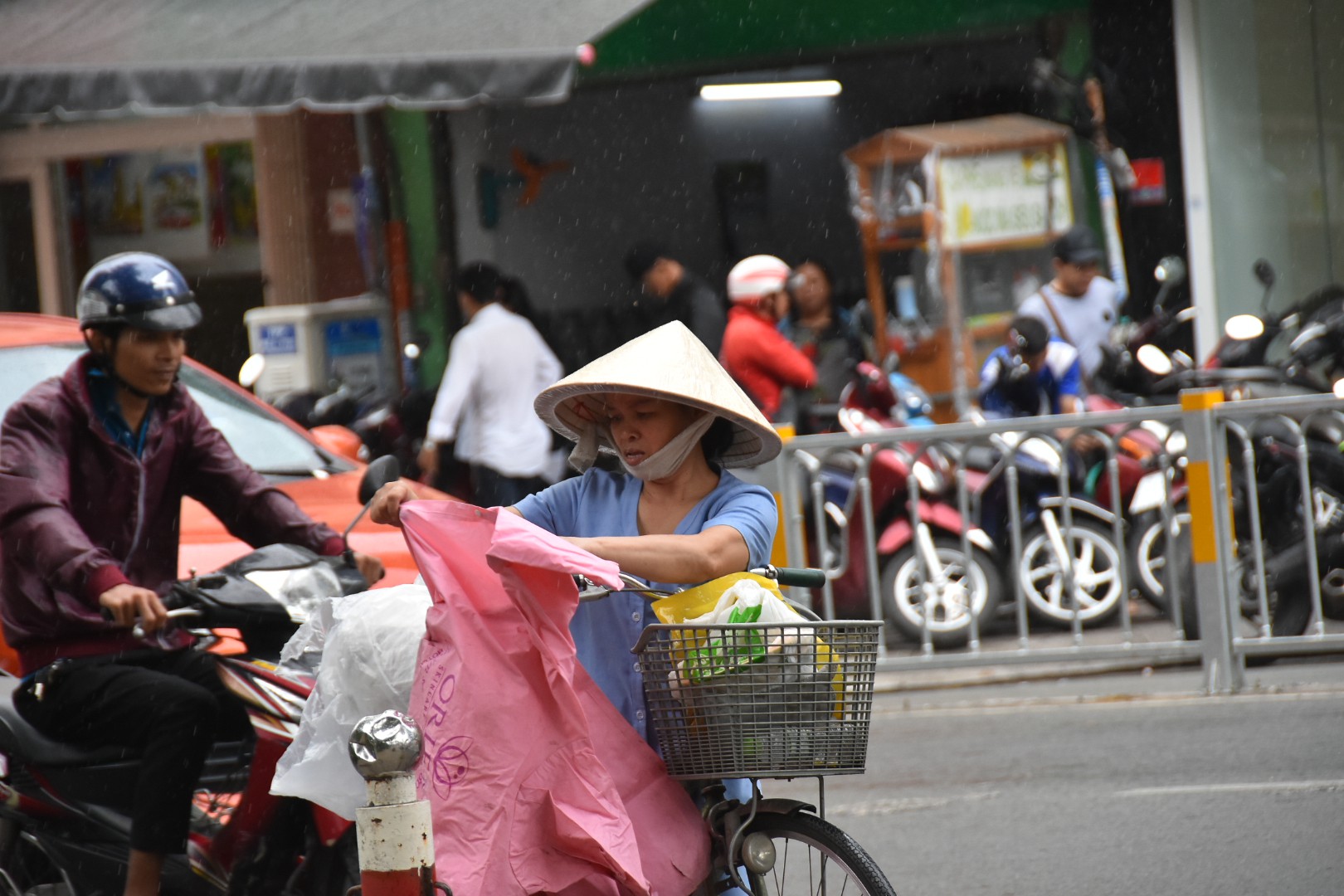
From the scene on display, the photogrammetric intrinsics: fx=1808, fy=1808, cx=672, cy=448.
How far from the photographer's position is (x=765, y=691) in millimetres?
3086

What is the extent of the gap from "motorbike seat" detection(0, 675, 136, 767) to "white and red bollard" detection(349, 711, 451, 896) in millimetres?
1442

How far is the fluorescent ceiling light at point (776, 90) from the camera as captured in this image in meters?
14.8

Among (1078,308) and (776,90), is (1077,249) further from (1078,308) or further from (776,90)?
(776,90)

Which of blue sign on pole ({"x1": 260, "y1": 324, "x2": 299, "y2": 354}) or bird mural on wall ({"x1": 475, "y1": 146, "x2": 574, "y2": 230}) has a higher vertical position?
bird mural on wall ({"x1": 475, "y1": 146, "x2": 574, "y2": 230})

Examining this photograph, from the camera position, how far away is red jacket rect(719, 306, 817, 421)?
979 cm

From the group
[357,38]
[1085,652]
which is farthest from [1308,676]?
[357,38]

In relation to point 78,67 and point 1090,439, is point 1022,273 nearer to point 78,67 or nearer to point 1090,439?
point 1090,439

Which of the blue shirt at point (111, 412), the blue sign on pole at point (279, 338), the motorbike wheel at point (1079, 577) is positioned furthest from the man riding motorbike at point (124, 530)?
the blue sign on pole at point (279, 338)

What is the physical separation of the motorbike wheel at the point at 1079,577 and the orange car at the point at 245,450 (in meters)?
3.43

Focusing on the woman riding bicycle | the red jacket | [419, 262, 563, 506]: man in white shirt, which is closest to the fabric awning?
[419, 262, 563, 506]: man in white shirt

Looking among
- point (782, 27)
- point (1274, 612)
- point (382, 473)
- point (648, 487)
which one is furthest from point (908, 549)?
point (782, 27)

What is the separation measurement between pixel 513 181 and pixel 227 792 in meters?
→ 11.0

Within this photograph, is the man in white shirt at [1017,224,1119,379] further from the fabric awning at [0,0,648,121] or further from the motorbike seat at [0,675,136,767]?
the motorbike seat at [0,675,136,767]

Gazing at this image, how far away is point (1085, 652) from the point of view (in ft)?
26.9
